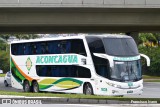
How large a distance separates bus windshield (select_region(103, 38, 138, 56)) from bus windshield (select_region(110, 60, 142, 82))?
62cm

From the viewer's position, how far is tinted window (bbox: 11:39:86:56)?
25188 millimetres

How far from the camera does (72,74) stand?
25.5m

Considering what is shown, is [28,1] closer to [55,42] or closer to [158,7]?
[55,42]

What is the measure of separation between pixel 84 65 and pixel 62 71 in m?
2.26

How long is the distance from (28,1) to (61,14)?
4.01 metres

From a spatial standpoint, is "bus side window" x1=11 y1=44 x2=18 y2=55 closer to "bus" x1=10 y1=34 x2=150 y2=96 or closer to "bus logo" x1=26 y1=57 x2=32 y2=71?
"bus" x1=10 y1=34 x2=150 y2=96

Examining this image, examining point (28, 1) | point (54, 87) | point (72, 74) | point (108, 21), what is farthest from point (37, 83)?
Answer: point (108, 21)

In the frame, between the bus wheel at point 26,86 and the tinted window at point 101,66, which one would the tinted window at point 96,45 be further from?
the bus wheel at point 26,86

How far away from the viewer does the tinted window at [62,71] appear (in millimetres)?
24705

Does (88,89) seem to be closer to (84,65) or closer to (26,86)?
(84,65)

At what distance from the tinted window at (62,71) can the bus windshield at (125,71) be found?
1867mm

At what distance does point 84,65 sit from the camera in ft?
80.4

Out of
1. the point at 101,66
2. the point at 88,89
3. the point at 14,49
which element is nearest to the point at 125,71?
the point at 101,66

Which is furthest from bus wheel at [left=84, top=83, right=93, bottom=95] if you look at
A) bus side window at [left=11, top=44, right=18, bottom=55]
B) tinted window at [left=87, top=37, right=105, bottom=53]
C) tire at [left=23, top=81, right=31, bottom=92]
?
bus side window at [left=11, top=44, right=18, bottom=55]
